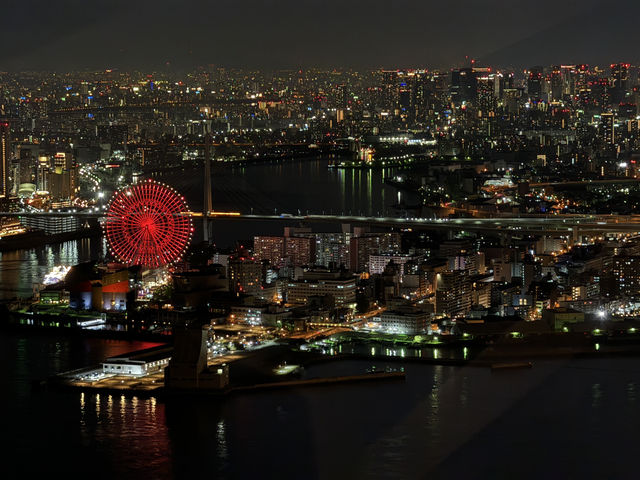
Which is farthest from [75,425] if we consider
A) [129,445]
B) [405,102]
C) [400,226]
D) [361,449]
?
[405,102]

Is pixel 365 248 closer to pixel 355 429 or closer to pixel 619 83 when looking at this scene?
pixel 355 429

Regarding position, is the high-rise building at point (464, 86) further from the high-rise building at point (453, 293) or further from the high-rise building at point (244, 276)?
the high-rise building at point (453, 293)

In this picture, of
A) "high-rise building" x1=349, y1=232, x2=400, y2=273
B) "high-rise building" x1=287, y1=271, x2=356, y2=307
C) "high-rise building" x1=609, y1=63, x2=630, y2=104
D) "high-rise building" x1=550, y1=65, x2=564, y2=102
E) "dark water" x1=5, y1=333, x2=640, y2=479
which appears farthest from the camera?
"high-rise building" x1=550, y1=65, x2=564, y2=102

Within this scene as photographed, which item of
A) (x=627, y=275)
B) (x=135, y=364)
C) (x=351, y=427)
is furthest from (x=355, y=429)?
(x=627, y=275)

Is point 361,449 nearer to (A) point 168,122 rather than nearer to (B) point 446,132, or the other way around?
(A) point 168,122

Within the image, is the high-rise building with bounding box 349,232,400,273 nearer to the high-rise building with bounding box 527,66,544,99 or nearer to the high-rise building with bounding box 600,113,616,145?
the high-rise building with bounding box 600,113,616,145

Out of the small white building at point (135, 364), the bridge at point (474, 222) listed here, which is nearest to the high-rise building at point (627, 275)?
the bridge at point (474, 222)

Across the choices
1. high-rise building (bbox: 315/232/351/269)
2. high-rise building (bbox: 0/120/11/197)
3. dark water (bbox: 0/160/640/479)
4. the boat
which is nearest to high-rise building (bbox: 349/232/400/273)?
high-rise building (bbox: 315/232/351/269)
